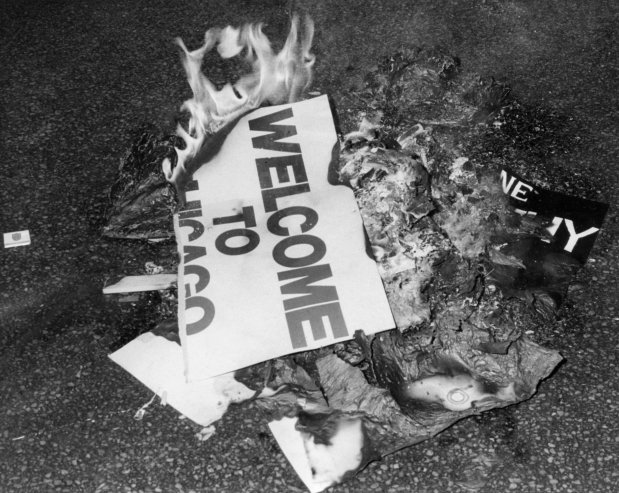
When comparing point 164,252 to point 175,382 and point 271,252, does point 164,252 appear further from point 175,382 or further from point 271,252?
point 175,382

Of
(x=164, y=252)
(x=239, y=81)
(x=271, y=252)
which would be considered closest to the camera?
(x=271, y=252)

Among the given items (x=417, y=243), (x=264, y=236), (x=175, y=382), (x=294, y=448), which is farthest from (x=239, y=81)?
(x=294, y=448)

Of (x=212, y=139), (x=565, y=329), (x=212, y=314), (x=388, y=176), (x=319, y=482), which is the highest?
(x=212, y=139)

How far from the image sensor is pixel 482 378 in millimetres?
2146

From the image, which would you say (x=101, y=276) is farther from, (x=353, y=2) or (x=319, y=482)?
(x=353, y=2)

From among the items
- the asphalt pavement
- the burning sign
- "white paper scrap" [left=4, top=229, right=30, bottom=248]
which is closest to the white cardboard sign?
the burning sign

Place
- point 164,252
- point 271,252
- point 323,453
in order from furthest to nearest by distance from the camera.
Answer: point 164,252
point 271,252
point 323,453

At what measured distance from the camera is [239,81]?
323 centimetres

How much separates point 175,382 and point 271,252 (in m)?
0.55

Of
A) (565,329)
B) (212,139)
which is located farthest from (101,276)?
(565,329)

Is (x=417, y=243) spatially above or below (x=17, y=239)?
below

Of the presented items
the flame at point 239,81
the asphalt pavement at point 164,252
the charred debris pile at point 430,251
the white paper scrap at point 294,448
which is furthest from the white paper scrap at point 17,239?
the white paper scrap at point 294,448

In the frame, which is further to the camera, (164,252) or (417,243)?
(164,252)

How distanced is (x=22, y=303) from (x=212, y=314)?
2.26 feet
